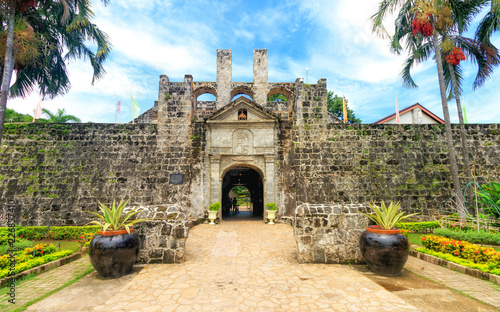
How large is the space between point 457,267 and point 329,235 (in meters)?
2.78

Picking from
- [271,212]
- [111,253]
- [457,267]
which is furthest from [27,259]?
[457,267]

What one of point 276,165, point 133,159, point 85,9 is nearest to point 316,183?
point 276,165

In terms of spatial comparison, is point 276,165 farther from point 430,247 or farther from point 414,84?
point 414,84

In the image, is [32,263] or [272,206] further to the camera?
[272,206]

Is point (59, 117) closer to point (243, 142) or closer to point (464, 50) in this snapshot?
point (243, 142)

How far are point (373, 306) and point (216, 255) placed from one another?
12.8 ft

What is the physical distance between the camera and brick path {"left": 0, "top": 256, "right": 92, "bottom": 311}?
12.3 feet

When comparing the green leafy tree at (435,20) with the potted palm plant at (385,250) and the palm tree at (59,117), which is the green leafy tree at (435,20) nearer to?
the potted palm plant at (385,250)

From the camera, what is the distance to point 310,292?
398cm

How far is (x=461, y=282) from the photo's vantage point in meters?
4.57

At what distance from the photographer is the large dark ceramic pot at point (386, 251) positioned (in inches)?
184

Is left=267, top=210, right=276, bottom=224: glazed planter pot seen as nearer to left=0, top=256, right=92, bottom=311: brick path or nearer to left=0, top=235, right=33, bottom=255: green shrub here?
left=0, top=256, right=92, bottom=311: brick path

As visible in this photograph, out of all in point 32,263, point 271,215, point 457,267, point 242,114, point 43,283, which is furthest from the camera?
point 242,114

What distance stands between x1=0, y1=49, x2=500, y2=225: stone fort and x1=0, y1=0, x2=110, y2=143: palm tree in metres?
2.21
